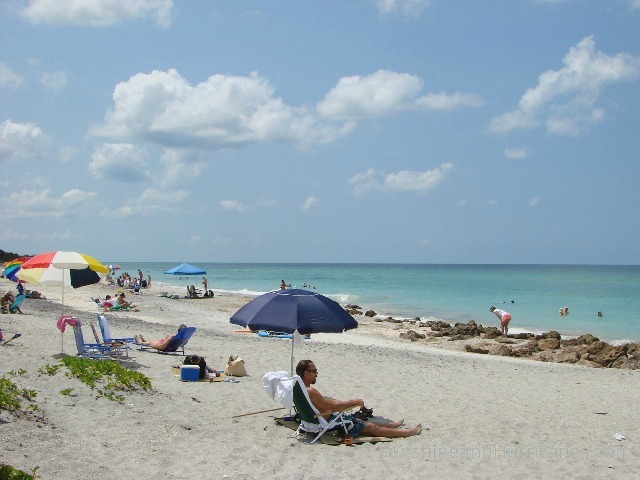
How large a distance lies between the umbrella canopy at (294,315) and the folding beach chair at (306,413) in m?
0.66

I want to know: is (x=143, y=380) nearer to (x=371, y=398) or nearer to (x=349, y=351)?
(x=371, y=398)

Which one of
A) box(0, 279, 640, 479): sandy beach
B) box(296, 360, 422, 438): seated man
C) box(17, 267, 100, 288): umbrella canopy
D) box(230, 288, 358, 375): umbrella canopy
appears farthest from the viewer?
box(17, 267, 100, 288): umbrella canopy

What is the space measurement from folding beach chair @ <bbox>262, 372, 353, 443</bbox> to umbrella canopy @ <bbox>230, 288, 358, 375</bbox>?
0.66 meters

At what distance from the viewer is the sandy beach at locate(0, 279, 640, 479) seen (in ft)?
19.7

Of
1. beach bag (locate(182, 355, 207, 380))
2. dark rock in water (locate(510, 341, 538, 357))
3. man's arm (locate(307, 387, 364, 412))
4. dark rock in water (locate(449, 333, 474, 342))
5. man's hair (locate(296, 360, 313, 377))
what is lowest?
dark rock in water (locate(449, 333, 474, 342))

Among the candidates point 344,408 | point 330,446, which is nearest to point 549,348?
point 344,408

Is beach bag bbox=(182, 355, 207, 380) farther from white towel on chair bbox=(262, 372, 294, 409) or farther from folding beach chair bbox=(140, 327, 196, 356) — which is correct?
white towel on chair bbox=(262, 372, 294, 409)

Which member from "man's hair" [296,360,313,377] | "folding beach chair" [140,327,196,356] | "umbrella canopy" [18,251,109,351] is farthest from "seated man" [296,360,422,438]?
"umbrella canopy" [18,251,109,351]

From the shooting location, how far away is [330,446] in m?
6.82

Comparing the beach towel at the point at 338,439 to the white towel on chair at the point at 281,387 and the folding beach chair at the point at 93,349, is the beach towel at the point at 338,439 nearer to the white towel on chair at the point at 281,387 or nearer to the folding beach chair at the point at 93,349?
the white towel on chair at the point at 281,387

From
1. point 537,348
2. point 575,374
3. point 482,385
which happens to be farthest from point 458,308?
point 482,385

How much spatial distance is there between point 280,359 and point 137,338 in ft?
10.9

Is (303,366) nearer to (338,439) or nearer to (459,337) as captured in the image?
(338,439)

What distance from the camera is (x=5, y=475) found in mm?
3990
